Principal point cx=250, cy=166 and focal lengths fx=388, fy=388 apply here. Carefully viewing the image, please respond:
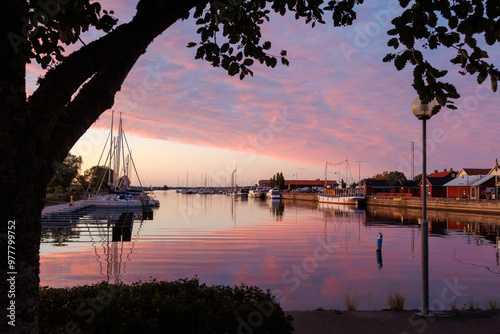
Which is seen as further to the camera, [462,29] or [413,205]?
[413,205]

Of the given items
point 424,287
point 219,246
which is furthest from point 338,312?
point 219,246

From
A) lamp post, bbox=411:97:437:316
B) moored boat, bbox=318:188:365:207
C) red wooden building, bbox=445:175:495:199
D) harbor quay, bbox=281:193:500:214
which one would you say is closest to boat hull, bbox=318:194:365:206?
moored boat, bbox=318:188:365:207

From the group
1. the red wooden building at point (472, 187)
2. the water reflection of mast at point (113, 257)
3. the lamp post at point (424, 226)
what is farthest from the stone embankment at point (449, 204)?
the lamp post at point (424, 226)

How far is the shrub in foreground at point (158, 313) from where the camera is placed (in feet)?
15.9

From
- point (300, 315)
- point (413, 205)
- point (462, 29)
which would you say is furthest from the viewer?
point (413, 205)

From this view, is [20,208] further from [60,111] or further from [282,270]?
[282,270]

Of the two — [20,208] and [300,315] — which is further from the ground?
[20,208]

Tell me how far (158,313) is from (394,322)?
4367mm

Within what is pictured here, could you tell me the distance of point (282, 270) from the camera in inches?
729

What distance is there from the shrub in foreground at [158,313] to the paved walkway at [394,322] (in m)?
1.68

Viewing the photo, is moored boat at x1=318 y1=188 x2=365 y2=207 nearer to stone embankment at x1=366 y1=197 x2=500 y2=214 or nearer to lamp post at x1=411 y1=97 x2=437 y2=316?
stone embankment at x1=366 y1=197 x2=500 y2=214

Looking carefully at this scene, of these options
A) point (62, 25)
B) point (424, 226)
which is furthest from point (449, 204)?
point (62, 25)

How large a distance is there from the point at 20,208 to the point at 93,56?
66.0 inches

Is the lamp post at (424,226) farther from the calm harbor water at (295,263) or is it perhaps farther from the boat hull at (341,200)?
the boat hull at (341,200)
